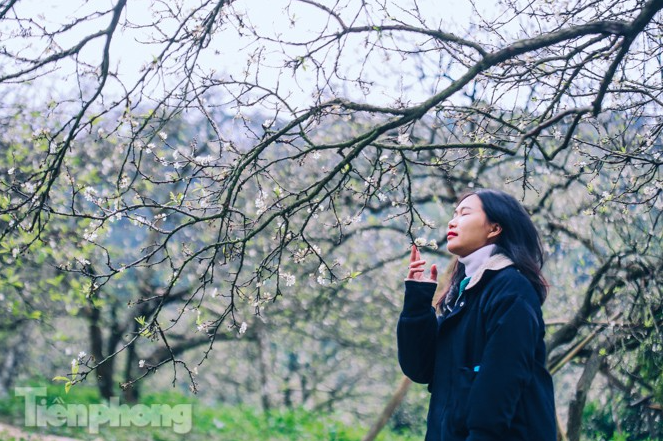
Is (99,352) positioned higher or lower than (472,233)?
lower

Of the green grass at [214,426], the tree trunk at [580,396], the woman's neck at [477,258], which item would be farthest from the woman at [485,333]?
the green grass at [214,426]

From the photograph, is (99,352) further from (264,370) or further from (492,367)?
(492,367)

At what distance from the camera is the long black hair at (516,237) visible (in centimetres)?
246

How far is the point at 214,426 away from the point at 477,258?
8.45 m

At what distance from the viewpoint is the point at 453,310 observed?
8.07 ft

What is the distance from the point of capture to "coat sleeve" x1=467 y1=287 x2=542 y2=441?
2084mm

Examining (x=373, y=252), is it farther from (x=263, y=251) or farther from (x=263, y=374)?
(x=263, y=374)

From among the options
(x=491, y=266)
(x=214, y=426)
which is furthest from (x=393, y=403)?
(x=491, y=266)

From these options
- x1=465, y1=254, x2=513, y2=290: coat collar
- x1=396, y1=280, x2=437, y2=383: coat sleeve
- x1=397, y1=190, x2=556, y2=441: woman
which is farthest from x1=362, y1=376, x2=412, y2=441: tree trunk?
x1=465, y1=254, x2=513, y2=290: coat collar

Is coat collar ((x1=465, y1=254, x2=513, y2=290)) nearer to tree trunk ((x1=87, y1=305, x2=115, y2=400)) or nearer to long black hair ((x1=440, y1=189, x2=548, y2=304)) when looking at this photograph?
long black hair ((x1=440, y1=189, x2=548, y2=304))

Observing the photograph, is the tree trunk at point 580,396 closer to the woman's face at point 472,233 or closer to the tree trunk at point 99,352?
the woman's face at point 472,233

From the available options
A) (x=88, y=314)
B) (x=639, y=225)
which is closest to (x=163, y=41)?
(x=639, y=225)

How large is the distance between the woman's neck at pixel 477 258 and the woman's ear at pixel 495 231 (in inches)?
2.2

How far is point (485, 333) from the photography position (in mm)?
2270
